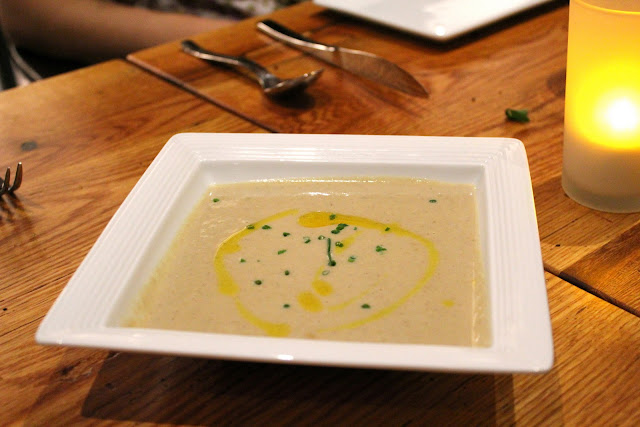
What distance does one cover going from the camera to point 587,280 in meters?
0.88

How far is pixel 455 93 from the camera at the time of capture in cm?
142

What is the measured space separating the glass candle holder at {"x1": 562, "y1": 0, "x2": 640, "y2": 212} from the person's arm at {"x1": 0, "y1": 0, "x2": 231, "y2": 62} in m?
1.60

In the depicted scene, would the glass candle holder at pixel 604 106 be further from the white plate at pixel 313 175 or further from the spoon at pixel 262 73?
the spoon at pixel 262 73

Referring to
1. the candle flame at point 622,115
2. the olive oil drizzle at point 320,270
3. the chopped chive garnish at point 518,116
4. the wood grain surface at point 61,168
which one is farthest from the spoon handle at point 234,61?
the candle flame at point 622,115

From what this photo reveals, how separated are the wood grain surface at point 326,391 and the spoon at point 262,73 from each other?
2.46 ft

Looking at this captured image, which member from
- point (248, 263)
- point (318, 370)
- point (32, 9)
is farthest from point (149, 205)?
point (32, 9)

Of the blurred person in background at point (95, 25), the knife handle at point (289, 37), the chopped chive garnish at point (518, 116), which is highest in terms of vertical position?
the knife handle at point (289, 37)

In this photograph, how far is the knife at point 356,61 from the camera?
1408 millimetres

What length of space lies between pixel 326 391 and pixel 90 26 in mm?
1990

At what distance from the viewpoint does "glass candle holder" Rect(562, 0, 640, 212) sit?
901 mm

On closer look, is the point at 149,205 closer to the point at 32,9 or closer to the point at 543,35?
the point at 543,35

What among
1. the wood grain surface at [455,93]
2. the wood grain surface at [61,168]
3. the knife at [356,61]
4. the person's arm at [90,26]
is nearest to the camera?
the wood grain surface at [61,168]

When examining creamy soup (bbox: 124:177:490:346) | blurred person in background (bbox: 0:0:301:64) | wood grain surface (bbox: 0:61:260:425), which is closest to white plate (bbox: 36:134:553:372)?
creamy soup (bbox: 124:177:490:346)

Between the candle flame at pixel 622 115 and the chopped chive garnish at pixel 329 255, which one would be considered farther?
the candle flame at pixel 622 115
